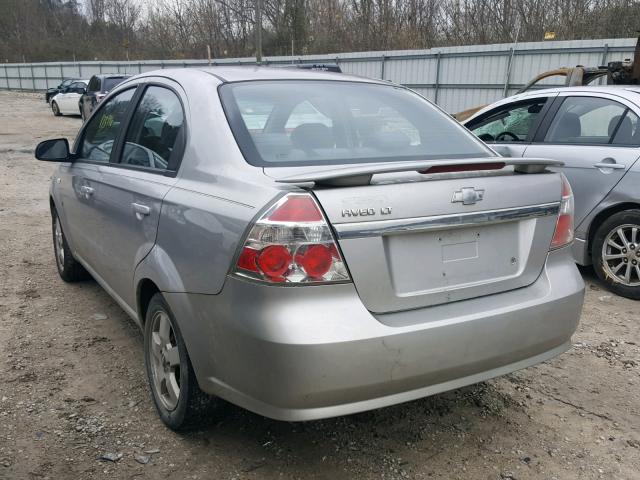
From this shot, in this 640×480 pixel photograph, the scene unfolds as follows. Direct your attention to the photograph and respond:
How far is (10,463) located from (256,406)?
126cm

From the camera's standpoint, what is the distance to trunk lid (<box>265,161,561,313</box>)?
2115 mm

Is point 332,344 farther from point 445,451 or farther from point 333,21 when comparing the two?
point 333,21

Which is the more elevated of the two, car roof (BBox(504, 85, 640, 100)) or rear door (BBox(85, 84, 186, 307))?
car roof (BBox(504, 85, 640, 100))

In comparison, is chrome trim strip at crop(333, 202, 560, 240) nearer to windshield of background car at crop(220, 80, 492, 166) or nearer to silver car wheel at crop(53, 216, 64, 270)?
windshield of background car at crop(220, 80, 492, 166)

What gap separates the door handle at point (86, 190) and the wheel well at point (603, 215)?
391cm

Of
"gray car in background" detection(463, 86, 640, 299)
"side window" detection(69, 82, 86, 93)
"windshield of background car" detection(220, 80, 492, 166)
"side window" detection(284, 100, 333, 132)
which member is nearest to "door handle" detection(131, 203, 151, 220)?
"windshield of background car" detection(220, 80, 492, 166)

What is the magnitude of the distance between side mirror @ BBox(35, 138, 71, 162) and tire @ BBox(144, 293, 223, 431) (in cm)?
185

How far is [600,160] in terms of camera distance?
474 cm

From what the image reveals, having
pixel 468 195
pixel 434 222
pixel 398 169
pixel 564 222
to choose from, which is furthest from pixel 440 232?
pixel 564 222

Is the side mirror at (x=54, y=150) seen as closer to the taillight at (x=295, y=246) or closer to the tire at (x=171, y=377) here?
the tire at (x=171, y=377)

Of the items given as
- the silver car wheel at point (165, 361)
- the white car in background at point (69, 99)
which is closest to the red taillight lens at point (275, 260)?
the silver car wheel at point (165, 361)

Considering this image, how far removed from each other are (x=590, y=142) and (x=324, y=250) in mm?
3751

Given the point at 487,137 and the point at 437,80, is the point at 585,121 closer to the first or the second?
the point at 487,137

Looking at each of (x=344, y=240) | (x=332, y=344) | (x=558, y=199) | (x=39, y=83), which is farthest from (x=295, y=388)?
(x=39, y=83)
